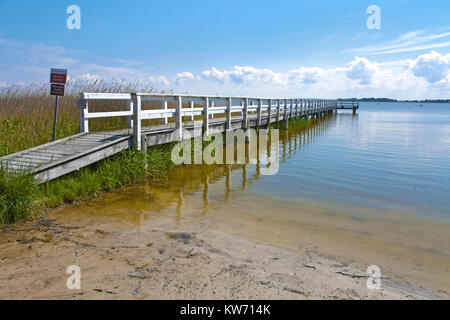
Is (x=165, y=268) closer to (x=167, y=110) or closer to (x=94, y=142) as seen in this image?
(x=94, y=142)

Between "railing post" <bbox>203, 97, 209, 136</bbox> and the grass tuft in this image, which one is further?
"railing post" <bbox>203, 97, 209, 136</bbox>

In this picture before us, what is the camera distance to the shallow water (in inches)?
176

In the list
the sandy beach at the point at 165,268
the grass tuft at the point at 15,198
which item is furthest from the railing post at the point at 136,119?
the sandy beach at the point at 165,268

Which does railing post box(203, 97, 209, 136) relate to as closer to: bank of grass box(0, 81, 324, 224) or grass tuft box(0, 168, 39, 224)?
bank of grass box(0, 81, 324, 224)

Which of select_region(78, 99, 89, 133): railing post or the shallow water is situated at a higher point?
select_region(78, 99, 89, 133): railing post

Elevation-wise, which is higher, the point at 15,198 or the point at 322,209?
the point at 15,198

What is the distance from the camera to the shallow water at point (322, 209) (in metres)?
4.47

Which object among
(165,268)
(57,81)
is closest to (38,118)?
(57,81)

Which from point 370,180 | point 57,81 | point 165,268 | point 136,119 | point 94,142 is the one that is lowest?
point 165,268

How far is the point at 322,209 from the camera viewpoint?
630 centimetres

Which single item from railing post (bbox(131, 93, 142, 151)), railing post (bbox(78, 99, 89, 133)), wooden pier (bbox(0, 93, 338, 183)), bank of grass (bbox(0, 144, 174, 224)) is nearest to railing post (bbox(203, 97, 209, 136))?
wooden pier (bbox(0, 93, 338, 183))

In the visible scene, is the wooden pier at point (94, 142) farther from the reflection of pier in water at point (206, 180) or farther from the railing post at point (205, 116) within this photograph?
the reflection of pier in water at point (206, 180)
